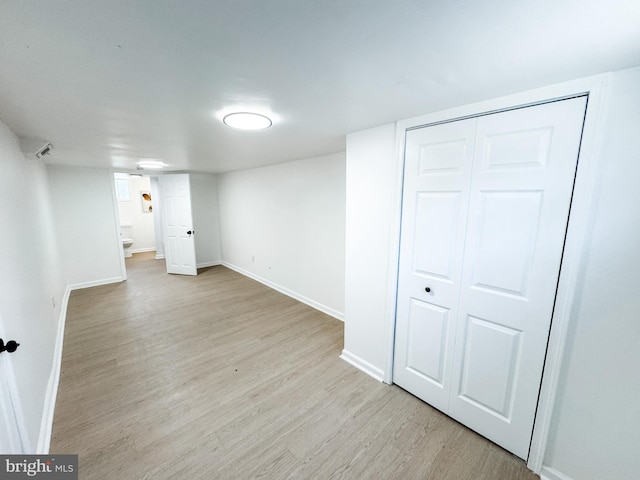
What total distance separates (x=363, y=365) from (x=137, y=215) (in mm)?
7301

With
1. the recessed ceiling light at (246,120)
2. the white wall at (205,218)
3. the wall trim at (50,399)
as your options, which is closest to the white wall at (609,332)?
the recessed ceiling light at (246,120)

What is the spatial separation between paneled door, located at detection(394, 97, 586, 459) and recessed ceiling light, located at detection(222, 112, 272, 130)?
3.38ft

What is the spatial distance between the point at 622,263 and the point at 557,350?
53 centimetres

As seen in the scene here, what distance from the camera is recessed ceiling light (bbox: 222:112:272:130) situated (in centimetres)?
165

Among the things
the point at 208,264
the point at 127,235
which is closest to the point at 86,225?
the point at 208,264

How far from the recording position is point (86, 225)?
4.46m

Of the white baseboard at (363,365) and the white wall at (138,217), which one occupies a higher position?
the white wall at (138,217)

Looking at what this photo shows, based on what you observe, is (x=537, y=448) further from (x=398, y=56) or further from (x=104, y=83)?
(x=104, y=83)

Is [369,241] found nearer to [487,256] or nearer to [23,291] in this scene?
[487,256]

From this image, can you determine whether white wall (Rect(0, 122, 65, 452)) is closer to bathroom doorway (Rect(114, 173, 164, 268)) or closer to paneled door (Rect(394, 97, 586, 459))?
paneled door (Rect(394, 97, 586, 459))

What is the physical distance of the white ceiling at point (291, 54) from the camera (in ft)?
2.47

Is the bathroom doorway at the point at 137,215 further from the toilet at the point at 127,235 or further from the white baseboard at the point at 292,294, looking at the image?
the white baseboard at the point at 292,294

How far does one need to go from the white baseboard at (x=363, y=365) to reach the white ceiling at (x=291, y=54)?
6.77ft

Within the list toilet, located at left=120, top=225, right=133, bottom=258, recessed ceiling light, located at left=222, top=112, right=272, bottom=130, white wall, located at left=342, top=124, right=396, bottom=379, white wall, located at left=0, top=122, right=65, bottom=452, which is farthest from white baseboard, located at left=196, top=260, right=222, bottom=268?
recessed ceiling light, located at left=222, top=112, right=272, bottom=130
